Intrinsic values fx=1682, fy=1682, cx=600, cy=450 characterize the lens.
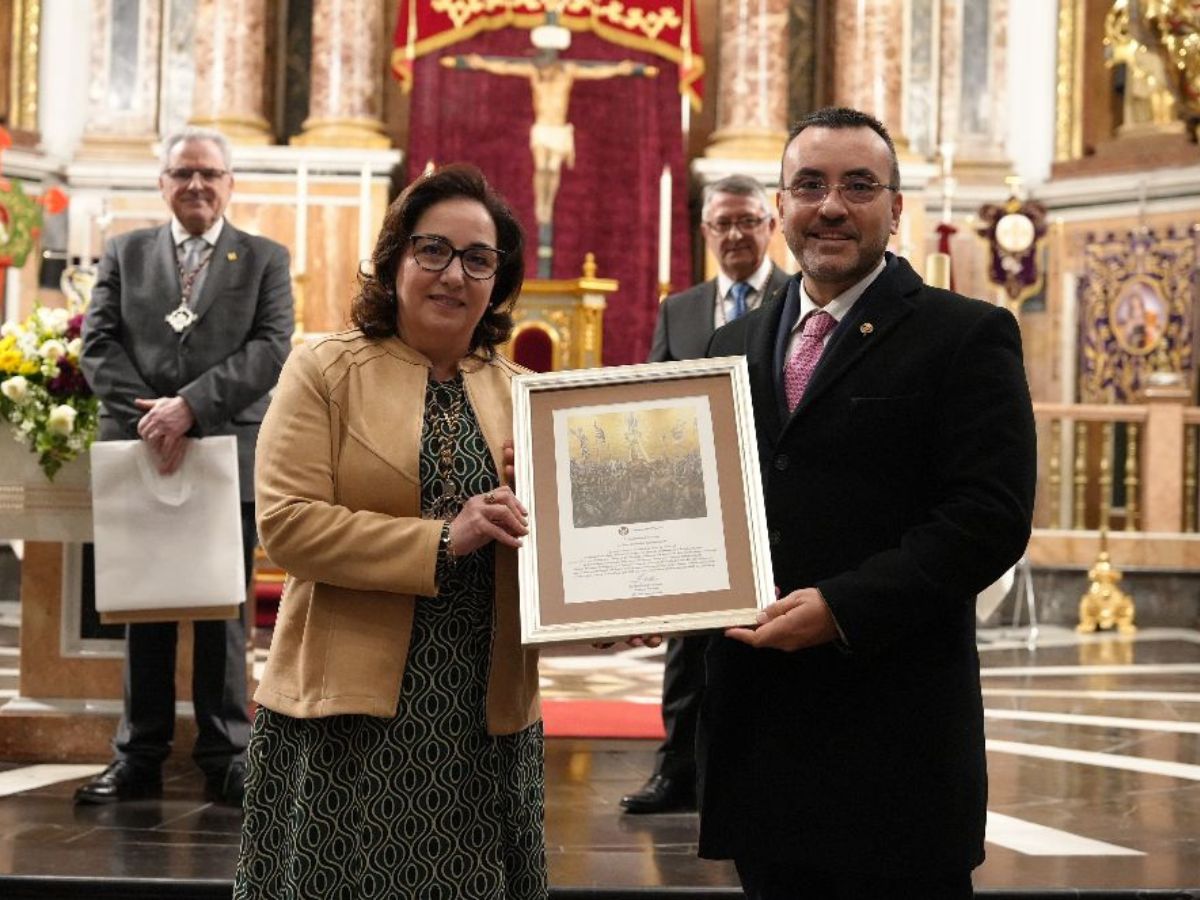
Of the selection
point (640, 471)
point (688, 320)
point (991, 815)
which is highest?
point (688, 320)

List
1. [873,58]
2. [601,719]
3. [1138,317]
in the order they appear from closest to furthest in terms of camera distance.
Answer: [601,719]
[1138,317]
[873,58]

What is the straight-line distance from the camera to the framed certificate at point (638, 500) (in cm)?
237

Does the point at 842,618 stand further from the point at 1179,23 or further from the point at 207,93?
the point at 207,93

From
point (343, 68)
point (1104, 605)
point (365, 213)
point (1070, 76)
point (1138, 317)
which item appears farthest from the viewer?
point (1070, 76)

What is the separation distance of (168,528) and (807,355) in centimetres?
262

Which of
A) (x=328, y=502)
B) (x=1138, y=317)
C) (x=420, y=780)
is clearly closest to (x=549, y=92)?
(x=1138, y=317)

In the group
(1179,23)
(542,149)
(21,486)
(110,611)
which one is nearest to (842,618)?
(110,611)

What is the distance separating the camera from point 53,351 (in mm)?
5137

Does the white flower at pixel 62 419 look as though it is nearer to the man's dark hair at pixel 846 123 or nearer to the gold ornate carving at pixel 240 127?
the man's dark hair at pixel 846 123

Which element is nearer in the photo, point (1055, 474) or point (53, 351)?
point (53, 351)

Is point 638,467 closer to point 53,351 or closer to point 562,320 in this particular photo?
point 53,351

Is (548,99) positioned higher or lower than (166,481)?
higher

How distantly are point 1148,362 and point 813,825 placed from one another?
10.4 metres

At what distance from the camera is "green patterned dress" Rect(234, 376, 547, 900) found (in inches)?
99.9
